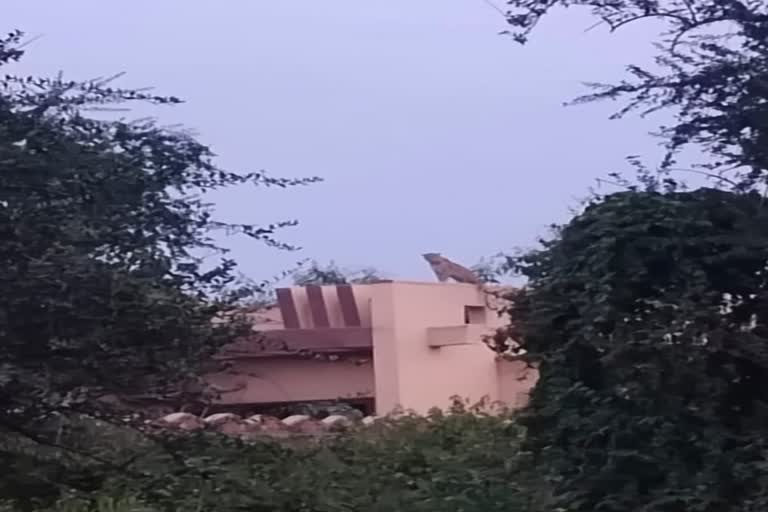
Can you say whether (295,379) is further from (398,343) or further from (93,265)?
(93,265)

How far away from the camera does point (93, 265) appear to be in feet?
24.6

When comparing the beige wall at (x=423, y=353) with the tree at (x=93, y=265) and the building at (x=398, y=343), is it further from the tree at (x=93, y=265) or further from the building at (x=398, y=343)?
the tree at (x=93, y=265)

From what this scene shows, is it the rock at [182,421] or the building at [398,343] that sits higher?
the building at [398,343]

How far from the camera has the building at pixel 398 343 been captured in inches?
665

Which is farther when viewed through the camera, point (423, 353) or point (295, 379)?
point (423, 353)

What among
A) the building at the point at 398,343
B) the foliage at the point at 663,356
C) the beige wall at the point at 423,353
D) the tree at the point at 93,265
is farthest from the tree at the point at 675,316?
the beige wall at the point at 423,353

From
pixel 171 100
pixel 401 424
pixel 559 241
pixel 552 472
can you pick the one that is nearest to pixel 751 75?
pixel 559 241

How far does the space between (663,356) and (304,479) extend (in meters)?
2.19

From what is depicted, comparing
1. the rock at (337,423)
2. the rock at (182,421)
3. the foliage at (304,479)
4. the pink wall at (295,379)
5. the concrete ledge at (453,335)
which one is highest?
the concrete ledge at (453,335)

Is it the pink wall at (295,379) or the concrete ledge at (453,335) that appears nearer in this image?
the pink wall at (295,379)

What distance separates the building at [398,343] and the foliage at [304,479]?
446 cm

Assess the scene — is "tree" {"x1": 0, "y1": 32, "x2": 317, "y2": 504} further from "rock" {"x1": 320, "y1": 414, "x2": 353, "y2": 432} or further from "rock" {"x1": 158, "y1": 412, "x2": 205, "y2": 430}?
"rock" {"x1": 320, "y1": 414, "x2": 353, "y2": 432}

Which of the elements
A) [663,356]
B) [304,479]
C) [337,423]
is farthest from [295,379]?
[663,356]

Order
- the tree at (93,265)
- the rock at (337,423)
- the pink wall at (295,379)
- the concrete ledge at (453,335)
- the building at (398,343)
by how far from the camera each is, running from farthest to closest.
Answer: the concrete ledge at (453,335) < the building at (398,343) < the rock at (337,423) < the pink wall at (295,379) < the tree at (93,265)
